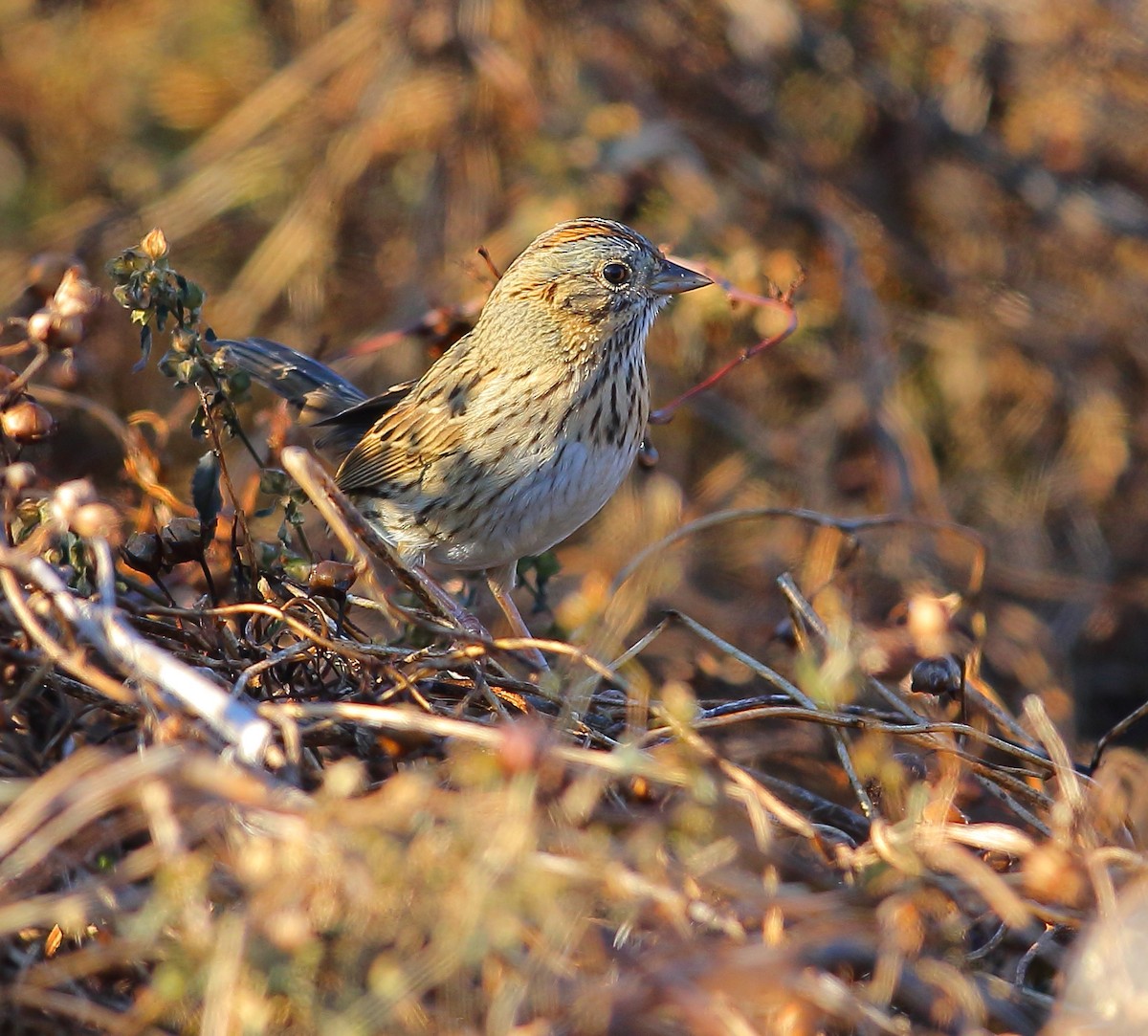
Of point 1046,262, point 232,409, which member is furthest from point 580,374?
point 1046,262

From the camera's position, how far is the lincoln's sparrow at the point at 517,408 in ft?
11.9

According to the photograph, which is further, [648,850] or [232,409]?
[232,409]

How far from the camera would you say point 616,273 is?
388cm

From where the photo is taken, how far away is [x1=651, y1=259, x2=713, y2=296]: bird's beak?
378 centimetres

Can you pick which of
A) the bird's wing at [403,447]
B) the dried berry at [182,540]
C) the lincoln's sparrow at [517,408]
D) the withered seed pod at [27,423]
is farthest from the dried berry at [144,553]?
the bird's wing at [403,447]

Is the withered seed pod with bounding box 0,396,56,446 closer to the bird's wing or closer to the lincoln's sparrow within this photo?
the lincoln's sparrow

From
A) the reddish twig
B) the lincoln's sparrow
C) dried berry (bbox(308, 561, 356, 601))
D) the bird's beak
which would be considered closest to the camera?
dried berry (bbox(308, 561, 356, 601))

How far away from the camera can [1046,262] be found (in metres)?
5.62

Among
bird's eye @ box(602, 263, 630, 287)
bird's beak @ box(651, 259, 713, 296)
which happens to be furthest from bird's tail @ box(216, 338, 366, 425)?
bird's beak @ box(651, 259, 713, 296)

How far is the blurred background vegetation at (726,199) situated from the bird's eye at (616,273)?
1385mm

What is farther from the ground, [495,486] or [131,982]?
[131,982]

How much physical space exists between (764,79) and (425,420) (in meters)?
2.53

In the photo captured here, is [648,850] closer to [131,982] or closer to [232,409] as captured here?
[131,982]

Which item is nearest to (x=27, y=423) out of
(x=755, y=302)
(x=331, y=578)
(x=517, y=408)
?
(x=331, y=578)
